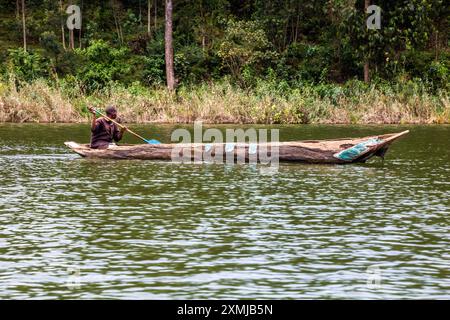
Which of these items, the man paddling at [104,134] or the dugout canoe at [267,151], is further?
the man paddling at [104,134]

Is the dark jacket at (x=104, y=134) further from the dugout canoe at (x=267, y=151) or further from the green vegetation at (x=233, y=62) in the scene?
the green vegetation at (x=233, y=62)

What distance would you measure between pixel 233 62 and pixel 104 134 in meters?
22.2

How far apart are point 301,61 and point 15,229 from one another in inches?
1385

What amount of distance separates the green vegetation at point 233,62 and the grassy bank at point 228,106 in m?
0.05

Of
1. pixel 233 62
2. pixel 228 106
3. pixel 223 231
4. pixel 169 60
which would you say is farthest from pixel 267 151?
pixel 233 62

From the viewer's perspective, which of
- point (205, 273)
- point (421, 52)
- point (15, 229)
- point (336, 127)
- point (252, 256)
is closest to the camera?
point (205, 273)

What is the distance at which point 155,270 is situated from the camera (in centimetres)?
1143

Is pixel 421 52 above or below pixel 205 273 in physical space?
above

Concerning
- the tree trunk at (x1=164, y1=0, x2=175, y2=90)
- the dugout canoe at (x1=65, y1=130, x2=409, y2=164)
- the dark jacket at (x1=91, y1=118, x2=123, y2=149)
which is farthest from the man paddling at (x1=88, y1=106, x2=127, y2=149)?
the tree trunk at (x1=164, y1=0, x2=175, y2=90)

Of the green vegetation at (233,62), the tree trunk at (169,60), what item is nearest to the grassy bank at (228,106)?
the green vegetation at (233,62)

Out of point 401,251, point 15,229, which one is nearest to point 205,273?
point 401,251

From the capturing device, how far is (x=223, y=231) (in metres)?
14.0

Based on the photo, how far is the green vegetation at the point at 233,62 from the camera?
3966 cm
